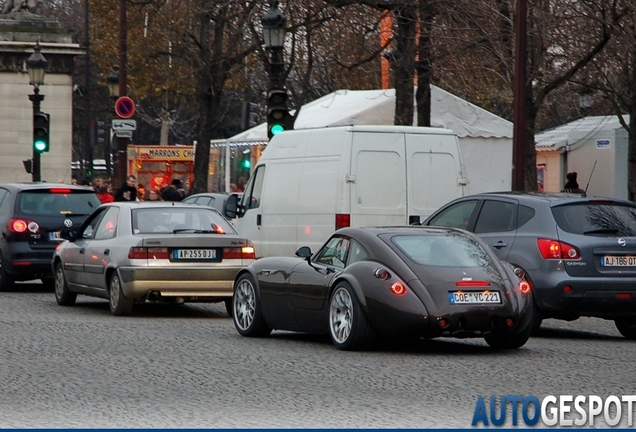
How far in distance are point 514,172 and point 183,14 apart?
1884cm

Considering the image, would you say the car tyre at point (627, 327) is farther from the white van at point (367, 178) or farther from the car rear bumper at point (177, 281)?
the white van at point (367, 178)

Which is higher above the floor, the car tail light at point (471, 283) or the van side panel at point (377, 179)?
the van side panel at point (377, 179)

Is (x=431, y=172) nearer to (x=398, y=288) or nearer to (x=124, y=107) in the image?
(x=398, y=288)

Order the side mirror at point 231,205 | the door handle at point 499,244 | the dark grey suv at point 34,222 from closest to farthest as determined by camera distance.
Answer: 1. the door handle at point 499,244
2. the dark grey suv at point 34,222
3. the side mirror at point 231,205

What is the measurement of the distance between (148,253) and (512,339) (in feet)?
16.7

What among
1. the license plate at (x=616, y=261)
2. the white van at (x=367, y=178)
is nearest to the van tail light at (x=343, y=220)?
the white van at (x=367, y=178)

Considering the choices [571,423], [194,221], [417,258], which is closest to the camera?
[571,423]

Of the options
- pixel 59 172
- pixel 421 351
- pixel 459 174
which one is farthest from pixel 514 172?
pixel 59 172

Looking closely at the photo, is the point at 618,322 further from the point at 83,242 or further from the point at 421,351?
the point at 83,242

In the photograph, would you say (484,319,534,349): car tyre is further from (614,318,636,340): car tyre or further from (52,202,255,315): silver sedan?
(52,202,255,315): silver sedan

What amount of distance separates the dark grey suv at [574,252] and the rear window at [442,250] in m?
1.45

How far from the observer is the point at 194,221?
16.7m

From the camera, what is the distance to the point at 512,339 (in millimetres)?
12414

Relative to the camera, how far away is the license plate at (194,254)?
15.9 meters
